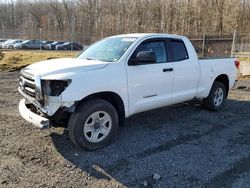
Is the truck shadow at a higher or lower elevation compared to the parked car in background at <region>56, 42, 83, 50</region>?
lower

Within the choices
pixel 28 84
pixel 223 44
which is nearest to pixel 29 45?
pixel 223 44

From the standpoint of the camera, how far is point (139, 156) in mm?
4449

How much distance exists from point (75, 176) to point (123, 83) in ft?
5.68

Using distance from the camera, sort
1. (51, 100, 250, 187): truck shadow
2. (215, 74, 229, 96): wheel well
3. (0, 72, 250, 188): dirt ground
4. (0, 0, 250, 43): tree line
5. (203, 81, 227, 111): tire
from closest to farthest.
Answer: (0, 72, 250, 188): dirt ground → (51, 100, 250, 187): truck shadow → (203, 81, 227, 111): tire → (215, 74, 229, 96): wheel well → (0, 0, 250, 43): tree line

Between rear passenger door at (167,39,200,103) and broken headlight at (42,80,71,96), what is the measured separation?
243 centimetres

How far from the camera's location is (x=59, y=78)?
415 centimetres

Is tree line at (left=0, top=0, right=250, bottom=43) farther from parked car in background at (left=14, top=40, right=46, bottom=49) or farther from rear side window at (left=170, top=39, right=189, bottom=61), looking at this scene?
rear side window at (left=170, top=39, right=189, bottom=61)

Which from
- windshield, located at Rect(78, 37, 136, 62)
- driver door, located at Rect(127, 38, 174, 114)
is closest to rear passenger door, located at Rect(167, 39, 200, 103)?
driver door, located at Rect(127, 38, 174, 114)

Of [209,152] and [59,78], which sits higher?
[59,78]

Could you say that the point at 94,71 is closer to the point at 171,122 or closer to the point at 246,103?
the point at 171,122

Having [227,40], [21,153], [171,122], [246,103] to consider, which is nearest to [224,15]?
[227,40]

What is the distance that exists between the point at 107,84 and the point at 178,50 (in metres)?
2.17

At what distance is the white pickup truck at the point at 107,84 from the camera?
425 cm

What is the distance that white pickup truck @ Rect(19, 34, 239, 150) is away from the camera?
4254 mm
